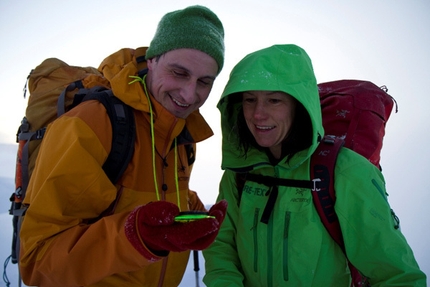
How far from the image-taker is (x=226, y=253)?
193 cm

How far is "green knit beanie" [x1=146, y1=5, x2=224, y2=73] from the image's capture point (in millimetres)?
1838

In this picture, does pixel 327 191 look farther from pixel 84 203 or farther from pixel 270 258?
pixel 84 203

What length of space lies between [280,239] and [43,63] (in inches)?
87.0

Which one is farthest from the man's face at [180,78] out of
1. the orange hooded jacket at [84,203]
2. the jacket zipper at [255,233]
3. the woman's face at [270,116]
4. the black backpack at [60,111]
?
the jacket zipper at [255,233]

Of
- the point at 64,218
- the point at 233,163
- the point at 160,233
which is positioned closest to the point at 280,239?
the point at 233,163

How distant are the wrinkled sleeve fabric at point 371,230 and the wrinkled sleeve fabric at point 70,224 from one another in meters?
1.07

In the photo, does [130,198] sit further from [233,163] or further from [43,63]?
[43,63]

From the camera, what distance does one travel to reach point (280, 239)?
164cm

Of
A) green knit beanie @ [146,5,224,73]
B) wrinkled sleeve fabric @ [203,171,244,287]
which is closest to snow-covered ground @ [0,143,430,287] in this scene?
wrinkled sleeve fabric @ [203,171,244,287]

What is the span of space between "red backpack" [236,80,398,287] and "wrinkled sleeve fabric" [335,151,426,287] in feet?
0.24

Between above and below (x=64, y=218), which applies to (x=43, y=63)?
above

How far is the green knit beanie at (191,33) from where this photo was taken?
184cm

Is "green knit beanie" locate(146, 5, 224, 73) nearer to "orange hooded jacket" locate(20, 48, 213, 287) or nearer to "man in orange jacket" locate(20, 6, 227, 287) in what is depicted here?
"man in orange jacket" locate(20, 6, 227, 287)

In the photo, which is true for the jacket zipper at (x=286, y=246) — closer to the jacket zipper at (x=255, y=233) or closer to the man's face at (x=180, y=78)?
the jacket zipper at (x=255, y=233)
